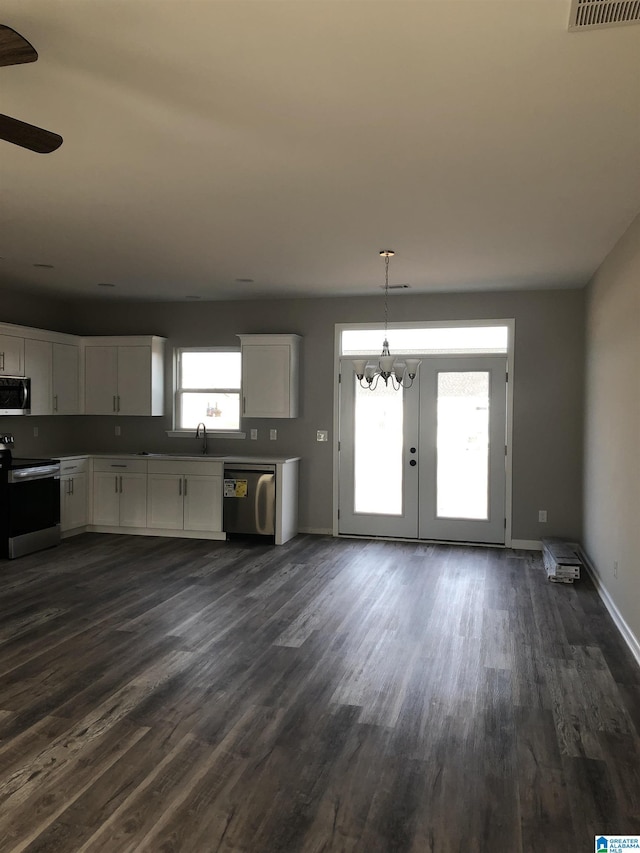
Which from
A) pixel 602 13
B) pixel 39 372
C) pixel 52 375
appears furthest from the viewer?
pixel 52 375

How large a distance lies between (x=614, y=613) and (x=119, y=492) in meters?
5.17

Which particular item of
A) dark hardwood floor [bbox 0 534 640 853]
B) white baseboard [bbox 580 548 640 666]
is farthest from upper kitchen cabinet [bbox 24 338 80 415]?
white baseboard [bbox 580 548 640 666]

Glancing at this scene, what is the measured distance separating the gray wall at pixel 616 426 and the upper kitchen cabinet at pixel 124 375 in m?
4.71

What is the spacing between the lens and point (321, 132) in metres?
2.94

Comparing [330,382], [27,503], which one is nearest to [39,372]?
[27,503]

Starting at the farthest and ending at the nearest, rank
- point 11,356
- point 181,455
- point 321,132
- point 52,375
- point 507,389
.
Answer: point 181,455 < point 52,375 < point 507,389 < point 11,356 < point 321,132

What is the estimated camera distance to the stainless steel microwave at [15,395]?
646 centimetres

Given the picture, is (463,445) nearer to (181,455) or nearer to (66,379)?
(181,455)

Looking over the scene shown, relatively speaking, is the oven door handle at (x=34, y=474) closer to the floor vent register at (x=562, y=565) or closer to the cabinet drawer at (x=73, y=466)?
the cabinet drawer at (x=73, y=466)

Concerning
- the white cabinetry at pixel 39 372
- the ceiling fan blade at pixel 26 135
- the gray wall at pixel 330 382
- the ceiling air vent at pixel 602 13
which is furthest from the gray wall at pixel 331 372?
the ceiling fan blade at pixel 26 135

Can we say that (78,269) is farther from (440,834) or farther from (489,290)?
(440,834)

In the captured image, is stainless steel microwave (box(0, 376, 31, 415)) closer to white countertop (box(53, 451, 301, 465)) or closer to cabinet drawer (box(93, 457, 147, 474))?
white countertop (box(53, 451, 301, 465))

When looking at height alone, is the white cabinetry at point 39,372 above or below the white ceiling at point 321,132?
below

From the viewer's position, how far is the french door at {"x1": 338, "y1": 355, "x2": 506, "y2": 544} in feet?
22.5
